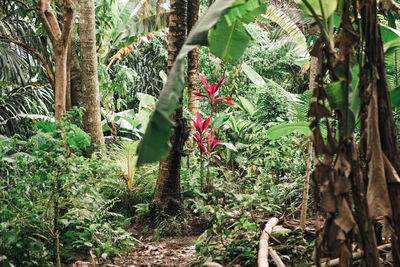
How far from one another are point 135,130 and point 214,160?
6.98ft

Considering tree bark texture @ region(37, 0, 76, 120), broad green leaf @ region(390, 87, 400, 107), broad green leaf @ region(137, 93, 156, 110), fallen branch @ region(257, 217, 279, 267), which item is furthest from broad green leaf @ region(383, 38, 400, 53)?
broad green leaf @ region(137, 93, 156, 110)

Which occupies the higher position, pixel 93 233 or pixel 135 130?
pixel 135 130

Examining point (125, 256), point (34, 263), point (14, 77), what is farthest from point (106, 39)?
point (34, 263)

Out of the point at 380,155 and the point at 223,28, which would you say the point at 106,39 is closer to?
the point at 223,28

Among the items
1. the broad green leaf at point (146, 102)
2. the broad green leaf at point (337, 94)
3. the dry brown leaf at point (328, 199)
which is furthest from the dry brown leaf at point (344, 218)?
the broad green leaf at point (146, 102)

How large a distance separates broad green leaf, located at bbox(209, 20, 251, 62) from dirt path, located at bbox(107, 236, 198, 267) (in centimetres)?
183

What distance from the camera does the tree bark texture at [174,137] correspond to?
417cm

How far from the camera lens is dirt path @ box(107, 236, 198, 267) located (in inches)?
134

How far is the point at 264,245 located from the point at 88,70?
3.59m

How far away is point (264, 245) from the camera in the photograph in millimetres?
2688

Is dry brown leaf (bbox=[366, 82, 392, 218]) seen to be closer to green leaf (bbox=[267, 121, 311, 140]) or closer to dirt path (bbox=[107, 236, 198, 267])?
green leaf (bbox=[267, 121, 311, 140])

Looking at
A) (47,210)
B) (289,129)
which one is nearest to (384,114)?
(289,129)

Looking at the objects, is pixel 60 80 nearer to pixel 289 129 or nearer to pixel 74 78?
pixel 74 78

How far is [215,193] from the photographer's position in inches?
197
